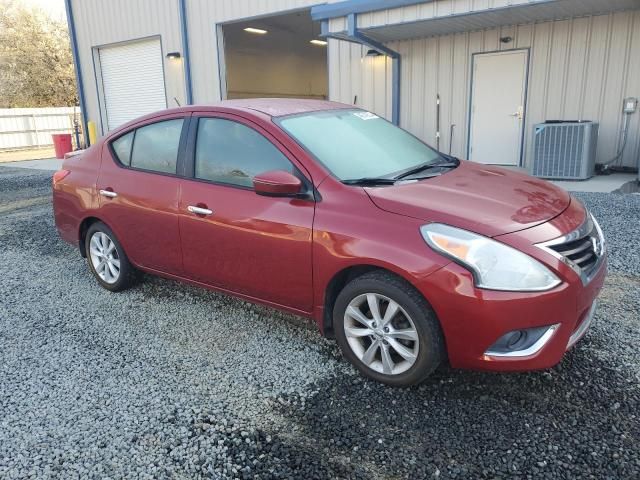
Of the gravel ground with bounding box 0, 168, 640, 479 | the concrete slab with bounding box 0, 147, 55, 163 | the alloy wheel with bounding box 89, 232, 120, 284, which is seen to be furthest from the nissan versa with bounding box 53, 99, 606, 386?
the concrete slab with bounding box 0, 147, 55, 163

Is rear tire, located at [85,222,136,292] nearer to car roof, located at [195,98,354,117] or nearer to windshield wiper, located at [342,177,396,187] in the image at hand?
car roof, located at [195,98,354,117]

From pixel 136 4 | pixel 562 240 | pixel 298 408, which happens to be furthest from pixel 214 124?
pixel 136 4

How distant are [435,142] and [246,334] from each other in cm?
861

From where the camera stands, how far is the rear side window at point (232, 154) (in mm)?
3322

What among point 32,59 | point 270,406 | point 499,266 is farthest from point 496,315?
point 32,59

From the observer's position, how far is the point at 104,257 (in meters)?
4.47

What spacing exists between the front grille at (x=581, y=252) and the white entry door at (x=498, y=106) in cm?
801

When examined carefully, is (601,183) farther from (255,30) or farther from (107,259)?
(255,30)

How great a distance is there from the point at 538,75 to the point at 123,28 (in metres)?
12.0

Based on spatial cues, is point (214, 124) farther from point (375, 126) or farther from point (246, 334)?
point (246, 334)

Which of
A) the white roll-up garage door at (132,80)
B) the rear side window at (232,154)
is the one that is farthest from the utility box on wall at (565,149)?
the white roll-up garage door at (132,80)

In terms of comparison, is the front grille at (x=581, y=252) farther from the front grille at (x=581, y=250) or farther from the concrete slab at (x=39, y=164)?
the concrete slab at (x=39, y=164)

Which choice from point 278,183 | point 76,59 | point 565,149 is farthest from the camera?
point 76,59

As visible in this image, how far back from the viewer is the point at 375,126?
3.92m
